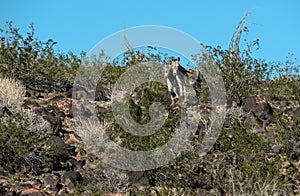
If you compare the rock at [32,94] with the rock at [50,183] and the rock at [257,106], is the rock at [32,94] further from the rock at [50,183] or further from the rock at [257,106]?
the rock at [50,183]

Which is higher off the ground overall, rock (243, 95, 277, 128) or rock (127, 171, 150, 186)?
rock (243, 95, 277, 128)

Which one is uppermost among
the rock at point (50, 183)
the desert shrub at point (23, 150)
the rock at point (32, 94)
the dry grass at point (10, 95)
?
the rock at point (32, 94)

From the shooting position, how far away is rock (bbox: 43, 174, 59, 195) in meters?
10.9

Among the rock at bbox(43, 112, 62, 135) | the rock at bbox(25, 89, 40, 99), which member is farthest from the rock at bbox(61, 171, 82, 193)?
the rock at bbox(25, 89, 40, 99)

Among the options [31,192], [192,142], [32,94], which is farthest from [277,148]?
[32,94]

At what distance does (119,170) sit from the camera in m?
11.6

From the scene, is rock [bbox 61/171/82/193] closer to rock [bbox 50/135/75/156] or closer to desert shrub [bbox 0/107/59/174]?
desert shrub [bbox 0/107/59/174]

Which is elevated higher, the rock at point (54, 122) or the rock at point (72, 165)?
the rock at point (54, 122)

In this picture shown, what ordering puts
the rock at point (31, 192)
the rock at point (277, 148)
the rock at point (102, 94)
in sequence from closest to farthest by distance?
the rock at point (31, 192) → the rock at point (277, 148) → the rock at point (102, 94)

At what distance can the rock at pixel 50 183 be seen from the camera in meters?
10.9

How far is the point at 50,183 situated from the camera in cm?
1108

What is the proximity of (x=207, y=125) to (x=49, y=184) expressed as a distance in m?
5.17

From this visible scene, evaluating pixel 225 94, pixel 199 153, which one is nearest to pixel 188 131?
pixel 199 153

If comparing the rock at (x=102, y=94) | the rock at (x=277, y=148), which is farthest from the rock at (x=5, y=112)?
the rock at (x=277, y=148)
